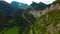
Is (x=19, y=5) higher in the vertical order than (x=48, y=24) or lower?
higher

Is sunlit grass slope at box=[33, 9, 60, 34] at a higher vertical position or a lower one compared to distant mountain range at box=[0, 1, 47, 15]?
lower

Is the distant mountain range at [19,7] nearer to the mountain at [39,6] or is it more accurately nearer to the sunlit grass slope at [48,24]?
the mountain at [39,6]

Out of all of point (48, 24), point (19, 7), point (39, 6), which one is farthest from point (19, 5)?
point (48, 24)

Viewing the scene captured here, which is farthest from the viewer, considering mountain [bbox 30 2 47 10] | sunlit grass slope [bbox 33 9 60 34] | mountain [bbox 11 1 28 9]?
mountain [bbox 30 2 47 10]

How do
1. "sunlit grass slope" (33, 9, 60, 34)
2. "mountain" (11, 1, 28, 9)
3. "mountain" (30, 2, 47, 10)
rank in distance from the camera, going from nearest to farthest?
"sunlit grass slope" (33, 9, 60, 34)
"mountain" (11, 1, 28, 9)
"mountain" (30, 2, 47, 10)

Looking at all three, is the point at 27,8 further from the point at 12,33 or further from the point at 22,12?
the point at 12,33

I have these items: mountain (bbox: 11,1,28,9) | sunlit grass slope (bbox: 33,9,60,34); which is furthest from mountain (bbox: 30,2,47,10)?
sunlit grass slope (bbox: 33,9,60,34)

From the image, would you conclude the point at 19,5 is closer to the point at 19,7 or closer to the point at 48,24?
the point at 19,7

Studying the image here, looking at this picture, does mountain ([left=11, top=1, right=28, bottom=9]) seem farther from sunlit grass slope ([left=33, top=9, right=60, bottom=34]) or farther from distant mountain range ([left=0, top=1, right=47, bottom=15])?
sunlit grass slope ([left=33, top=9, right=60, bottom=34])
